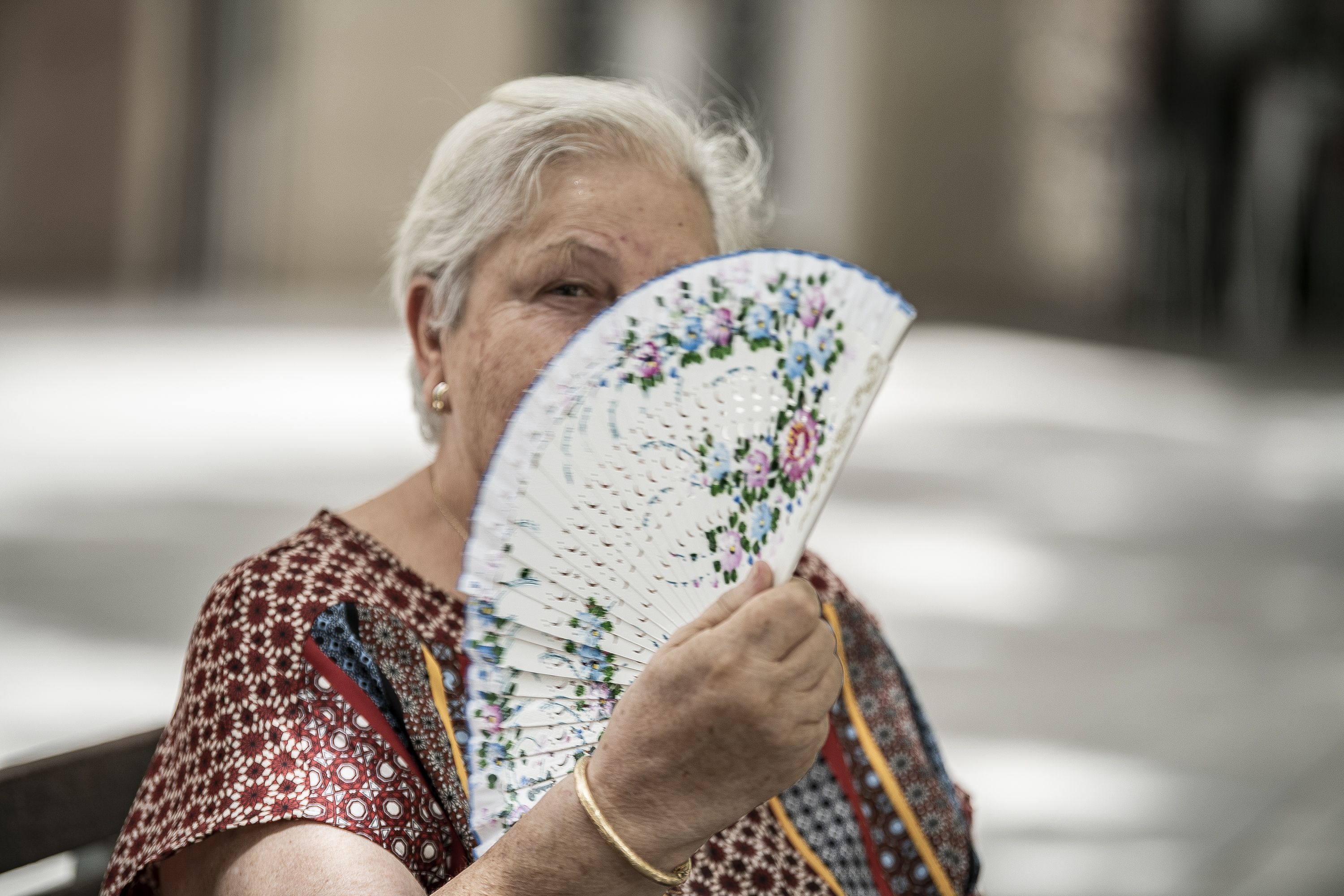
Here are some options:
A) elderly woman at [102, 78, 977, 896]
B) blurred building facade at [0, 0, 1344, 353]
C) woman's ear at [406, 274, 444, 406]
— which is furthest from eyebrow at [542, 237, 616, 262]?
blurred building facade at [0, 0, 1344, 353]

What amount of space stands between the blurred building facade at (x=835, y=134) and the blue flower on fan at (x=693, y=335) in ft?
29.8

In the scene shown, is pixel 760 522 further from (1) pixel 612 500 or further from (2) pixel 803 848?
(2) pixel 803 848

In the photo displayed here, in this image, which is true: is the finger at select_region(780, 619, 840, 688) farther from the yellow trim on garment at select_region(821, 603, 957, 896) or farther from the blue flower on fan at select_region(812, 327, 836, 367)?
the yellow trim on garment at select_region(821, 603, 957, 896)

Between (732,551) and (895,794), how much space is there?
1.75 ft

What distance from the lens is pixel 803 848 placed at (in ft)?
3.98

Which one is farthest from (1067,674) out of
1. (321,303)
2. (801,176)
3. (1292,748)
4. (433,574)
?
(801,176)

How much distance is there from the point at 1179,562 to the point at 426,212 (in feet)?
12.9

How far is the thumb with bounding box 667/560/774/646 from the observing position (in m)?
0.81

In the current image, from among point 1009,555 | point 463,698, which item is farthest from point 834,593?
point 1009,555

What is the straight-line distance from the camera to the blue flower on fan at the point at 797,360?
893 mm

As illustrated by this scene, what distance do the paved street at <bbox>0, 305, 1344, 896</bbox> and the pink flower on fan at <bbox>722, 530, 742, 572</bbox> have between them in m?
1.82

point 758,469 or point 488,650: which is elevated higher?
point 758,469

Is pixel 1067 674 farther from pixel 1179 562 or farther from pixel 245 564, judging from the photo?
pixel 245 564

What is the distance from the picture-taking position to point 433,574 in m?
1.18
